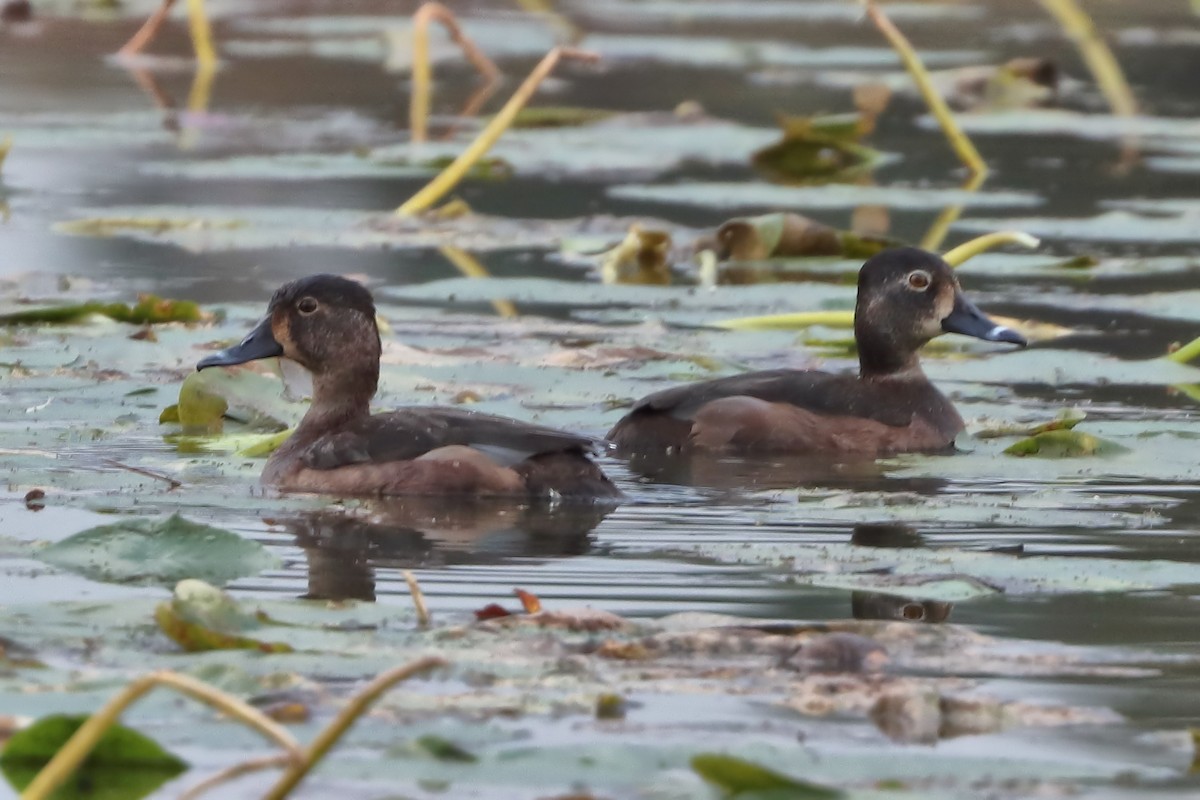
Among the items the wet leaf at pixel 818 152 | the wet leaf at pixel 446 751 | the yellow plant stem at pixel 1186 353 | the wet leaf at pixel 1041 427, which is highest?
the wet leaf at pixel 818 152

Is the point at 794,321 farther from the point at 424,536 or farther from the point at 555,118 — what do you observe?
the point at 555,118

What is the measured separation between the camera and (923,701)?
5.52 meters

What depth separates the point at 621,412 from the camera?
1036 centimetres

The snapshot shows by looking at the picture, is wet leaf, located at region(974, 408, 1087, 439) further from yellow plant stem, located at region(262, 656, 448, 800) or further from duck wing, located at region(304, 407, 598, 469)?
yellow plant stem, located at region(262, 656, 448, 800)

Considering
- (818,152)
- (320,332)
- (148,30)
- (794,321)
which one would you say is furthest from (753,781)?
(148,30)

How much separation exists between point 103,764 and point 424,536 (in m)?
3.19

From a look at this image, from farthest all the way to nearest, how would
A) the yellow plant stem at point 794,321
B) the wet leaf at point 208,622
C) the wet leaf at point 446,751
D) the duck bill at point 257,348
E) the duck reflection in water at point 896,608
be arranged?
1. the yellow plant stem at point 794,321
2. the duck bill at point 257,348
3. the duck reflection in water at point 896,608
4. the wet leaf at point 208,622
5. the wet leaf at point 446,751

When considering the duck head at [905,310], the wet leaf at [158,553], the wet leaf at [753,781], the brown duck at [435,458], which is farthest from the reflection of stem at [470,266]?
the wet leaf at [753,781]

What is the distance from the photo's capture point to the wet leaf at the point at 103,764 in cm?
488

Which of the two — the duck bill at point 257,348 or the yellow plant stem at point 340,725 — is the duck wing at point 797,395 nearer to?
the duck bill at point 257,348

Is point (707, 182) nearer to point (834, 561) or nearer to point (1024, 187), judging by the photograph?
point (1024, 187)

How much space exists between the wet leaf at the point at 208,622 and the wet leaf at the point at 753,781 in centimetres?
146

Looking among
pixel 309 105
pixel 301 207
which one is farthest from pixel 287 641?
pixel 309 105

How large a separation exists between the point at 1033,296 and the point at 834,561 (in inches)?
260
